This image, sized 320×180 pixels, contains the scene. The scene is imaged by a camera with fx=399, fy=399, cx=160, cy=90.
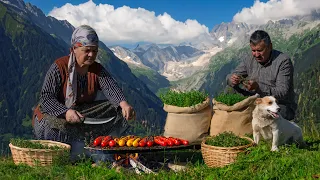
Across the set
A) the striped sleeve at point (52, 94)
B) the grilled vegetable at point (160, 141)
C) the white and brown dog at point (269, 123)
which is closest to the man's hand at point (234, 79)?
the white and brown dog at point (269, 123)

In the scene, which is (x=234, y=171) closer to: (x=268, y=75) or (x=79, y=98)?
(x=79, y=98)

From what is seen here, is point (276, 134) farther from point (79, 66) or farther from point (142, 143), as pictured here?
point (79, 66)

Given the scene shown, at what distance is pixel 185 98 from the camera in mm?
9461

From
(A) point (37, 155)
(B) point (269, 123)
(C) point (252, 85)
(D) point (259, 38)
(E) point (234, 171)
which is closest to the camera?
(E) point (234, 171)

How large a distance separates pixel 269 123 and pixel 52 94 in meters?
4.08

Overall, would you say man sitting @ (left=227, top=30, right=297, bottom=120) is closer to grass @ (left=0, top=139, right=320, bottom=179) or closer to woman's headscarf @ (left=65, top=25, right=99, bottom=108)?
grass @ (left=0, top=139, right=320, bottom=179)

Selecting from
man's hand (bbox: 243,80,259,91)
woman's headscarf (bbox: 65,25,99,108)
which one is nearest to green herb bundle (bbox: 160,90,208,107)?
man's hand (bbox: 243,80,259,91)

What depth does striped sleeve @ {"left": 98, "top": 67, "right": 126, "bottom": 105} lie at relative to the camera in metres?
7.62

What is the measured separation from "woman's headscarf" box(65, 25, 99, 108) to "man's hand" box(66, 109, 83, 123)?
55cm

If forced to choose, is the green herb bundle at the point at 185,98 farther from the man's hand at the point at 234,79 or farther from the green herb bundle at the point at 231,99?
the man's hand at the point at 234,79

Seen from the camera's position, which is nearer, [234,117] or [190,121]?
[234,117]

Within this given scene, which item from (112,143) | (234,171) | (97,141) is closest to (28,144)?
(97,141)

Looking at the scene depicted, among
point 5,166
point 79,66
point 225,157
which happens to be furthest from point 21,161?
point 225,157

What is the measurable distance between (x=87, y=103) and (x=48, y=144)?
1.05 meters
